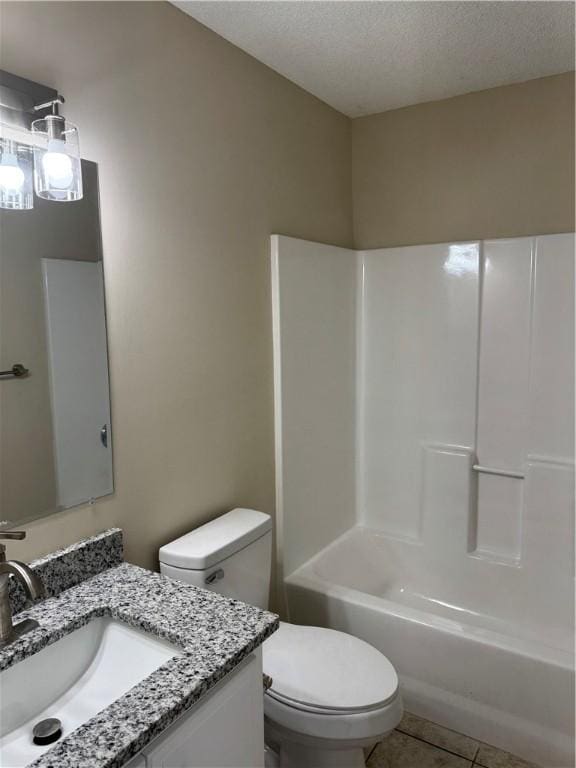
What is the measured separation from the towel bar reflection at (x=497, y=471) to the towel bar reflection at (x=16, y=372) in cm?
193

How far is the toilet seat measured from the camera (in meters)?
1.58

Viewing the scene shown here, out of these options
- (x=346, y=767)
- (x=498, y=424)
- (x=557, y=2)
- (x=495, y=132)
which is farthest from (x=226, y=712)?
(x=495, y=132)

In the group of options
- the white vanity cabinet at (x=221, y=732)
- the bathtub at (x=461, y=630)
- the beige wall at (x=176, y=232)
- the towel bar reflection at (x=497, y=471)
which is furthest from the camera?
the towel bar reflection at (x=497, y=471)

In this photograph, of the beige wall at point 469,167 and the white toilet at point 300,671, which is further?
the beige wall at point 469,167

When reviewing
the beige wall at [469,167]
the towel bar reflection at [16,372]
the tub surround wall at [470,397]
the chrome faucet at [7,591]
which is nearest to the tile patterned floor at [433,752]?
the tub surround wall at [470,397]

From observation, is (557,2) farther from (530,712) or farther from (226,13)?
(530,712)

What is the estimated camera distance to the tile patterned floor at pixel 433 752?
1984 millimetres

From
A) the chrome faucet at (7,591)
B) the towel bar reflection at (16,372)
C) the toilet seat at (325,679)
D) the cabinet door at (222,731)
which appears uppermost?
the towel bar reflection at (16,372)

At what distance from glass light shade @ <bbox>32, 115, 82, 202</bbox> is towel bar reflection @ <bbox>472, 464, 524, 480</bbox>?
198cm

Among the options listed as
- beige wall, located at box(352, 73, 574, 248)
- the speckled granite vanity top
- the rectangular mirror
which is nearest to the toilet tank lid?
the speckled granite vanity top

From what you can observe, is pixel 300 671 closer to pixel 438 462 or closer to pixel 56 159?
pixel 438 462

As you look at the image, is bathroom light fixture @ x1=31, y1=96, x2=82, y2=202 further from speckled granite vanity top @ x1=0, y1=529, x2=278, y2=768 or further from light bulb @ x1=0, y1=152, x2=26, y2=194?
speckled granite vanity top @ x1=0, y1=529, x2=278, y2=768

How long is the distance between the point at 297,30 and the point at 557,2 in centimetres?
80

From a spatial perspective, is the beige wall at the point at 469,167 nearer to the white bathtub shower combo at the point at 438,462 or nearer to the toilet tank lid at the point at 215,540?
the white bathtub shower combo at the point at 438,462
